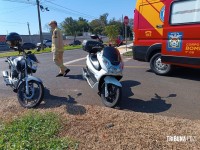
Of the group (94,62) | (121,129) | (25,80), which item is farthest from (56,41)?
(121,129)

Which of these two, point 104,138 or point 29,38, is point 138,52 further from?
point 29,38

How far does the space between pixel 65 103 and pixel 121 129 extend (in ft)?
5.69

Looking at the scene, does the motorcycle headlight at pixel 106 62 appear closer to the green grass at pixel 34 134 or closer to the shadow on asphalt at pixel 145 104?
the shadow on asphalt at pixel 145 104

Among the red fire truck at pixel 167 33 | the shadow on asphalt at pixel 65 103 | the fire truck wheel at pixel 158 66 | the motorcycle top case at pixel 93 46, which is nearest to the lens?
the shadow on asphalt at pixel 65 103

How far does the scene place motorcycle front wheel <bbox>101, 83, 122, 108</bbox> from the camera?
14.3 ft

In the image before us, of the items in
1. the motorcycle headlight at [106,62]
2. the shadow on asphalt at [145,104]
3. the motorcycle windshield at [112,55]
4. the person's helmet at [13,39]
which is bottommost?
the shadow on asphalt at [145,104]

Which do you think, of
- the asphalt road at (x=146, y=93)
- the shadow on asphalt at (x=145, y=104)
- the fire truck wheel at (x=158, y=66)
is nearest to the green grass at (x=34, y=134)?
the asphalt road at (x=146, y=93)

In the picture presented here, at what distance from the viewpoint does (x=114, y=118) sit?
3830mm

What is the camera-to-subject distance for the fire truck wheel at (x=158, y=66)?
7055 mm

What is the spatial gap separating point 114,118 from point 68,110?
97 centimetres

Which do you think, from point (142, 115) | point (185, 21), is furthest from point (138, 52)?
point (142, 115)

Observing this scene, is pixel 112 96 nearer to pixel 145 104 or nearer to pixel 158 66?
pixel 145 104

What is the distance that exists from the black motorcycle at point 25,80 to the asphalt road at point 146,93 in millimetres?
276

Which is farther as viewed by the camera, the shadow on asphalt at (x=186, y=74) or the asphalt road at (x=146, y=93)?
the shadow on asphalt at (x=186, y=74)
